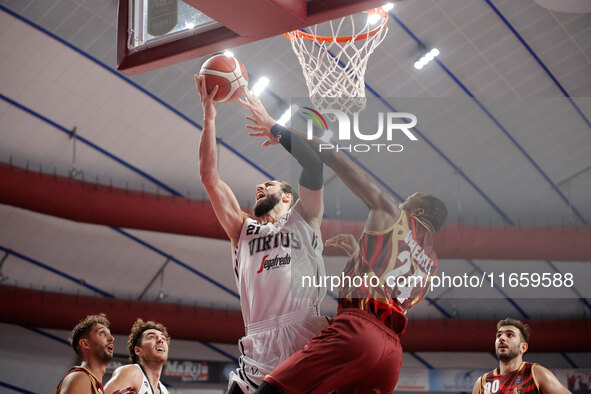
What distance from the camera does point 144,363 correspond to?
7.00 m

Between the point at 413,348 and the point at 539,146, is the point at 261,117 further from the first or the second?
the point at 413,348

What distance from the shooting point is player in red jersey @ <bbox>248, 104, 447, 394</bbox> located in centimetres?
370

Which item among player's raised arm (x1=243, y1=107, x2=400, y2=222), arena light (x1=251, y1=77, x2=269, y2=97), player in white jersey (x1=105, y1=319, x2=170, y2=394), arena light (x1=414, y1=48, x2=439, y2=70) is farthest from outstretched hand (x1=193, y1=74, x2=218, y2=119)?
arena light (x1=414, y1=48, x2=439, y2=70)

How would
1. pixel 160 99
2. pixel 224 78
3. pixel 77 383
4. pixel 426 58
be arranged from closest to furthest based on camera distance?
pixel 224 78
pixel 77 383
pixel 426 58
pixel 160 99

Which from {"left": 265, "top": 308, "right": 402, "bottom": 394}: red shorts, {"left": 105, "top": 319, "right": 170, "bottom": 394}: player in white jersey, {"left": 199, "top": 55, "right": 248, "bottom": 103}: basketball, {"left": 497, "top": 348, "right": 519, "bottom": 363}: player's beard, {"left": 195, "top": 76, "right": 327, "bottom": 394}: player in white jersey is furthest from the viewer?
{"left": 497, "top": 348, "right": 519, "bottom": 363}: player's beard

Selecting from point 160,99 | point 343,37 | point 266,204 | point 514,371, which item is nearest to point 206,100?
point 266,204

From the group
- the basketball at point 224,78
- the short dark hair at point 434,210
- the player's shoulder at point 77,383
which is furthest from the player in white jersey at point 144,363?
the short dark hair at point 434,210

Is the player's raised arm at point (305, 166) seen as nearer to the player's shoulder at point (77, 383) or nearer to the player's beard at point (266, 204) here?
the player's beard at point (266, 204)

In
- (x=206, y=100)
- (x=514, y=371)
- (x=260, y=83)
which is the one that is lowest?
(x=514, y=371)

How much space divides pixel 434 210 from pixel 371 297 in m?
0.82

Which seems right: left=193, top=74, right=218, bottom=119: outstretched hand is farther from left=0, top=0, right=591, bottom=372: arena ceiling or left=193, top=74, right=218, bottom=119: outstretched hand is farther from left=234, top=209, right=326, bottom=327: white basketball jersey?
left=0, top=0, right=591, bottom=372: arena ceiling

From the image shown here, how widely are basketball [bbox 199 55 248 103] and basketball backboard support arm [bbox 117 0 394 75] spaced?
0.16 m

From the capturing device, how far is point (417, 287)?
14.2 feet

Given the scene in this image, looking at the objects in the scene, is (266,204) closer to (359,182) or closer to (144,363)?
(359,182)
